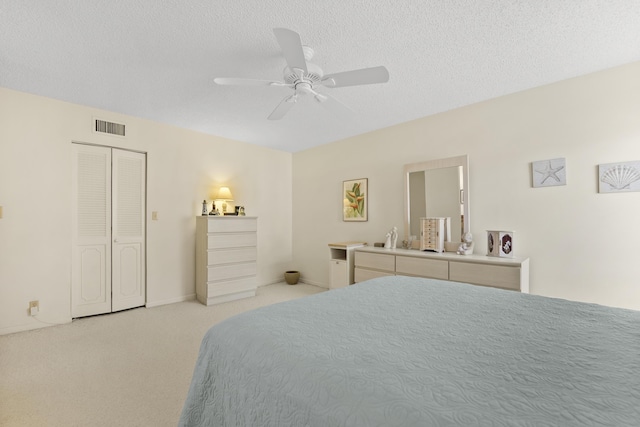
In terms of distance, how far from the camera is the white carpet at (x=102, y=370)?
1.69m

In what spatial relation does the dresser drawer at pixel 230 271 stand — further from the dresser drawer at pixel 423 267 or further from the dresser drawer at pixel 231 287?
the dresser drawer at pixel 423 267

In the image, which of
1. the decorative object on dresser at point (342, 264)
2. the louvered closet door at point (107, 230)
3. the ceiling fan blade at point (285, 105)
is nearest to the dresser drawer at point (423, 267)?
the decorative object on dresser at point (342, 264)

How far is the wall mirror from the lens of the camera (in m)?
3.20

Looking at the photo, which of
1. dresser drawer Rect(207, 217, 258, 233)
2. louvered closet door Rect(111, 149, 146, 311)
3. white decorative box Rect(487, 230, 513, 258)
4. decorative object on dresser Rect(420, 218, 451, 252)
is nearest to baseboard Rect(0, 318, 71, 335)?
louvered closet door Rect(111, 149, 146, 311)

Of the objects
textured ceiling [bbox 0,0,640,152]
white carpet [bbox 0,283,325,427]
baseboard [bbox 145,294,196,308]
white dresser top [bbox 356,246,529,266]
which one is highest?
textured ceiling [bbox 0,0,640,152]

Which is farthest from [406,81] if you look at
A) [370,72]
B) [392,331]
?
[392,331]

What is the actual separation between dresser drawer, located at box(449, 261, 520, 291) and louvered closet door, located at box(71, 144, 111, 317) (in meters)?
4.01

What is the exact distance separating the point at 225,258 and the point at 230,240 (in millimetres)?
260

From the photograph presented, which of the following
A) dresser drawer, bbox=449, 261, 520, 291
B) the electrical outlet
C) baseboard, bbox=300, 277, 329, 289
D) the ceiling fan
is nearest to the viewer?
the ceiling fan

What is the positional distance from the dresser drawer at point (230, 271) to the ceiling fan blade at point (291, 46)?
9.59 feet

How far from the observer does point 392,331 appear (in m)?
1.13

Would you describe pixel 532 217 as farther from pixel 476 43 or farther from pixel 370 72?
pixel 370 72

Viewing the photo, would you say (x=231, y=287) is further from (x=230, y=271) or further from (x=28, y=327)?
(x=28, y=327)

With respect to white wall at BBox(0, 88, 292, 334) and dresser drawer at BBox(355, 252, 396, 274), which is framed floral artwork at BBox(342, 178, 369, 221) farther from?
white wall at BBox(0, 88, 292, 334)
